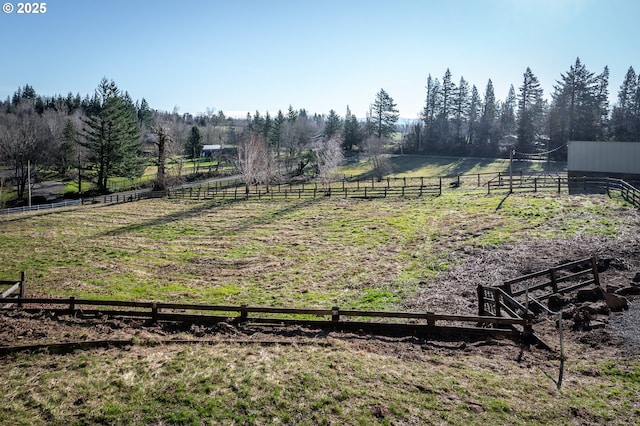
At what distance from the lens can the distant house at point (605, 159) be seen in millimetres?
38625

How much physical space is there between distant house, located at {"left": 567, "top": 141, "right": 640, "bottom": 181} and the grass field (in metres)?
11.1

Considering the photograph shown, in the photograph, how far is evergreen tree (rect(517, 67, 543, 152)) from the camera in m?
78.6

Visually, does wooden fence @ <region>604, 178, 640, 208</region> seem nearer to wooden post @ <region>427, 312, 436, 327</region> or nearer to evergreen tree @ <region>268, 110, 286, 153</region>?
wooden post @ <region>427, 312, 436, 327</region>

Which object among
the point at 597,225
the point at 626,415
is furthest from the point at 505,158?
the point at 626,415

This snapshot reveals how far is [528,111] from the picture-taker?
79.6 metres

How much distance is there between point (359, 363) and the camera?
10.9 meters

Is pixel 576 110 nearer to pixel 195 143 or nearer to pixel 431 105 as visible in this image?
pixel 431 105

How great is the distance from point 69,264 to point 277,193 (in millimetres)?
27729

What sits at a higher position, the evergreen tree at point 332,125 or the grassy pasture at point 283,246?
the evergreen tree at point 332,125

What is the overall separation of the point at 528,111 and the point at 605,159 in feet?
145

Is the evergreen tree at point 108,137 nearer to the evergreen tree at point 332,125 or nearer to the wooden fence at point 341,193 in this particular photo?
the wooden fence at point 341,193

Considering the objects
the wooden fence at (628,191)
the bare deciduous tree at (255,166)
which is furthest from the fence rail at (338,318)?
the bare deciduous tree at (255,166)

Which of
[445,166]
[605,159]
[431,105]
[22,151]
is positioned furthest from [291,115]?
[605,159]

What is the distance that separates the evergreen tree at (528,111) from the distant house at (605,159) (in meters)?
39.7
